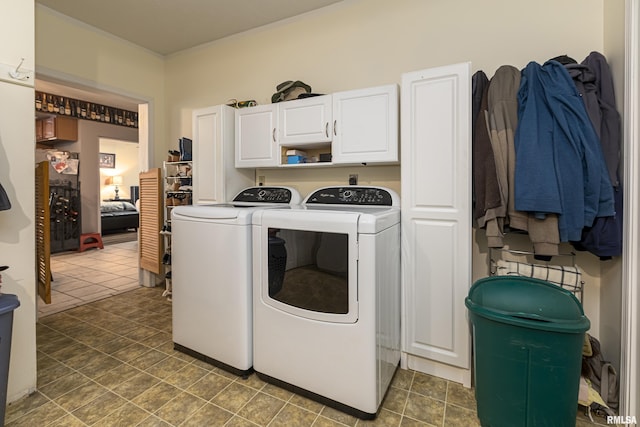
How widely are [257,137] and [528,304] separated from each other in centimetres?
237

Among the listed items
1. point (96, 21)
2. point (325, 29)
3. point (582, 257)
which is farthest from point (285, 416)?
point (96, 21)

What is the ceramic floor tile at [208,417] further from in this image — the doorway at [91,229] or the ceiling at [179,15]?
the ceiling at [179,15]

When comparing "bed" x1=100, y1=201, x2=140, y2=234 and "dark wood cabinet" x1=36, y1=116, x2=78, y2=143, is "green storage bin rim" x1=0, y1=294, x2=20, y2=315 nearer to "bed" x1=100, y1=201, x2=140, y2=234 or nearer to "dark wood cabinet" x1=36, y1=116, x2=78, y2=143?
"dark wood cabinet" x1=36, y1=116, x2=78, y2=143

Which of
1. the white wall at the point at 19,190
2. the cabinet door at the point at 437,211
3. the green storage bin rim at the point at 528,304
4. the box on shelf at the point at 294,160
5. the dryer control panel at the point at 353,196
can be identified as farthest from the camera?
the box on shelf at the point at 294,160

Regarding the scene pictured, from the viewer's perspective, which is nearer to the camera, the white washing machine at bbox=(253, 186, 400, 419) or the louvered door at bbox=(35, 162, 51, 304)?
the white washing machine at bbox=(253, 186, 400, 419)

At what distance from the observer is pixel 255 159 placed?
110 inches

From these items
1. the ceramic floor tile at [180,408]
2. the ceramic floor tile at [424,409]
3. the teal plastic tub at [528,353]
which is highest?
the teal plastic tub at [528,353]

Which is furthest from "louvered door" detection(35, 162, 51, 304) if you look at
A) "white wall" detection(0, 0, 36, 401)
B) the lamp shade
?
the lamp shade

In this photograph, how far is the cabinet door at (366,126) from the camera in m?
2.17

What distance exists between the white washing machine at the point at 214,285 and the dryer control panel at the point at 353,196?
536 mm

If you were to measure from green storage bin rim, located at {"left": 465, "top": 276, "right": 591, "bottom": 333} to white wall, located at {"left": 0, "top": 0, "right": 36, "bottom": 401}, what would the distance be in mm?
2494

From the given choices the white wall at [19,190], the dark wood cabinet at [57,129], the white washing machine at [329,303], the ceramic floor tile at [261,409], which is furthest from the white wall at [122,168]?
the ceramic floor tile at [261,409]

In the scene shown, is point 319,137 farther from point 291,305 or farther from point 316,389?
point 316,389

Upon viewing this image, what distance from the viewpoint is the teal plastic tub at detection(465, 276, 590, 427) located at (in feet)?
4.35
